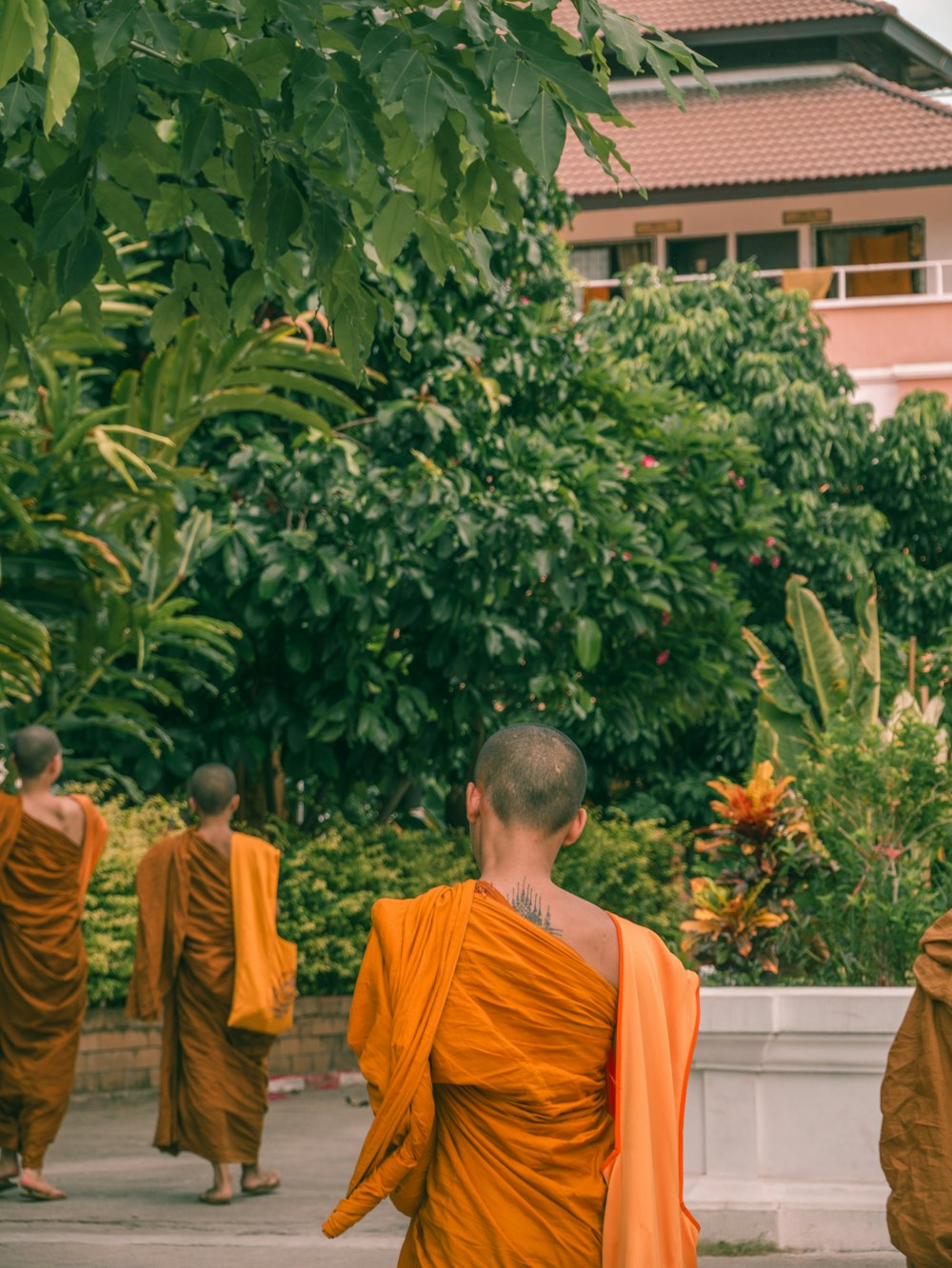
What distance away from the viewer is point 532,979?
3834 mm

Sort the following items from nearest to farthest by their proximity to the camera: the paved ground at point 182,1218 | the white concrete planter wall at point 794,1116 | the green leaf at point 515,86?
the green leaf at point 515,86 < the white concrete planter wall at point 794,1116 < the paved ground at point 182,1218

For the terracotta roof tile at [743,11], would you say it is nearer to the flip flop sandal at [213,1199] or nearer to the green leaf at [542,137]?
the flip flop sandal at [213,1199]

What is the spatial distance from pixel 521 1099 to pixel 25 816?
17.2 feet

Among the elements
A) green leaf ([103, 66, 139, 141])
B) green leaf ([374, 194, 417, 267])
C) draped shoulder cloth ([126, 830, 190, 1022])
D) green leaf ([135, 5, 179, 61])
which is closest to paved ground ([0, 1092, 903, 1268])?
draped shoulder cloth ([126, 830, 190, 1022])

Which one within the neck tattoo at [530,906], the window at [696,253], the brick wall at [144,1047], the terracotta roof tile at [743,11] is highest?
the terracotta roof tile at [743,11]

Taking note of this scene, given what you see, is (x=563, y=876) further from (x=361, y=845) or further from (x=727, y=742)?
(x=727, y=742)

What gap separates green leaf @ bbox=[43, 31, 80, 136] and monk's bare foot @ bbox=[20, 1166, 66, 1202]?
6.02 meters

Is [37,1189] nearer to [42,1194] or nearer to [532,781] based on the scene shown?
[42,1194]

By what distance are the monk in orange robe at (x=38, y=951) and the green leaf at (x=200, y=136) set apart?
14.5ft

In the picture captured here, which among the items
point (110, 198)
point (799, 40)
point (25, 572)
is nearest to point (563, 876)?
point (25, 572)

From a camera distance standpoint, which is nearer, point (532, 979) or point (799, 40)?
point (532, 979)

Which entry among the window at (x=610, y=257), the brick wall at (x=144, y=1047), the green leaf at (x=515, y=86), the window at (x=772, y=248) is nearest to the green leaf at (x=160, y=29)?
the green leaf at (x=515, y=86)

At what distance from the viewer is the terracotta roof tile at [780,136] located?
83.9 feet

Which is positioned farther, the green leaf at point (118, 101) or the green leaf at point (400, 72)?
the green leaf at point (118, 101)
